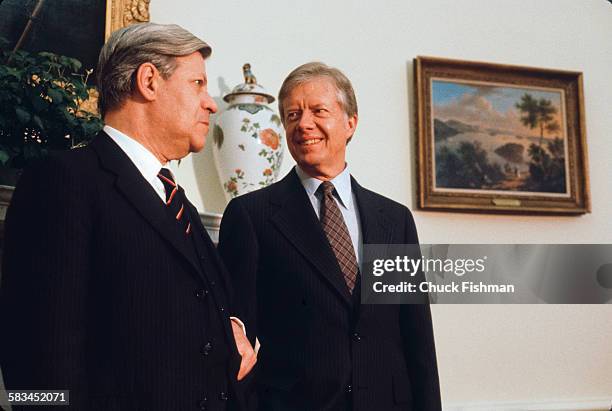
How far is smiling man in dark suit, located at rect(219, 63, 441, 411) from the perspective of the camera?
1.71 meters

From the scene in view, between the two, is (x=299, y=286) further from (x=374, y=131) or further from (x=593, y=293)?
(x=593, y=293)

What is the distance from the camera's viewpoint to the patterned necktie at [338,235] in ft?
5.95

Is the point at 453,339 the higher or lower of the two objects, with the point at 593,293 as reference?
lower

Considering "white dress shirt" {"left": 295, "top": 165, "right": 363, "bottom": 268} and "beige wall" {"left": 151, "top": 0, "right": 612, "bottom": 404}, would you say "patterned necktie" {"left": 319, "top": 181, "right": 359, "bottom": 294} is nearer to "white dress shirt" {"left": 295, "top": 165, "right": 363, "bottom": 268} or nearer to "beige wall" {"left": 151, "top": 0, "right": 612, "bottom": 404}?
"white dress shirt" {"left": 295, "top": 165, "right": 363, "bottom": 268}

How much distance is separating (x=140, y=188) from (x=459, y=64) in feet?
9.13

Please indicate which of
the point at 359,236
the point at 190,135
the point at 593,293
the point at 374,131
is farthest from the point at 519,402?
the point at 190,135

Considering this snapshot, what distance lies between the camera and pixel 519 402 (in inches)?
140

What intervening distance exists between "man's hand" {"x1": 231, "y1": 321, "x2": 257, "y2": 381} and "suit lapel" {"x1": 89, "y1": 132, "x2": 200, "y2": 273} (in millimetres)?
290

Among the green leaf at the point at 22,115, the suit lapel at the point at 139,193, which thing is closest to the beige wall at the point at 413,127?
the green leaf at the point at 22,115

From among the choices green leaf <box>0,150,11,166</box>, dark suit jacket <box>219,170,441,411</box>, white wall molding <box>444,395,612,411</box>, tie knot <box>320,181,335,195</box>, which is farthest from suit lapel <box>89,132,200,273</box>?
white wall molding <box>444,395,612,411</box>

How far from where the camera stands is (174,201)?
146 cm

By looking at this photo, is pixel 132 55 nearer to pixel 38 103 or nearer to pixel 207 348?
pixel 207 348

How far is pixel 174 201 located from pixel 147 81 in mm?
278

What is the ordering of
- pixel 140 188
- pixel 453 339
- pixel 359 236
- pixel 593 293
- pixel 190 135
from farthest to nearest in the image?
pixel 593 293 < pixel 453 339 < pixel 359 236 < pixel 190 135 < pixel 140 188
